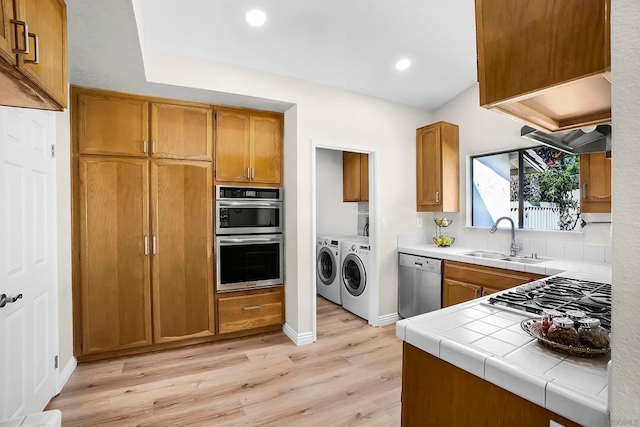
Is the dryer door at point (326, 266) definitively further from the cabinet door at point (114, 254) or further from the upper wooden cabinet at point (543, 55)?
the upper wooden cabinet at point (543, 55)

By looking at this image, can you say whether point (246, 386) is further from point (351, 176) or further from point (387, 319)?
A: point (351, 176)

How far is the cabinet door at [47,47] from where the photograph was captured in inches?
41.7

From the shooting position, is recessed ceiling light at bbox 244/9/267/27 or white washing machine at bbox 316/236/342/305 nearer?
recessed ceiling light at bbox 244/9/267/27

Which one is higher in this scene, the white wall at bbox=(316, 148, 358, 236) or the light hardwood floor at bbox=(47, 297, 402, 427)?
the white wall at bbox=(316, 148, 358, 236)

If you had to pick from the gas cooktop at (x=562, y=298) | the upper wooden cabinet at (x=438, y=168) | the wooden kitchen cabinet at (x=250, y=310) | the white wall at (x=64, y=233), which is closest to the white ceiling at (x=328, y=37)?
the upper wooden cabinet at (x=438, y=168)

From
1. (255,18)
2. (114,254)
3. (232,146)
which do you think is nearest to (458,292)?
(232,146)

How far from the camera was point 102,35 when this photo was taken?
194 centimetres

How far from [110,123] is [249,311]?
2.16 metres

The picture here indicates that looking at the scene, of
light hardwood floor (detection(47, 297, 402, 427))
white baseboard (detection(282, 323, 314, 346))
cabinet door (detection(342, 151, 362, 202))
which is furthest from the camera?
cabinet door (detection(342, 151, 362, 202))

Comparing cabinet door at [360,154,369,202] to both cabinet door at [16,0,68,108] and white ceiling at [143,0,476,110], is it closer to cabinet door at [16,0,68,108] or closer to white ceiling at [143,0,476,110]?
white ceiling at [143,0,476,110]

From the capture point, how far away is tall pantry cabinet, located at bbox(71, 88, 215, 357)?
2.68 m

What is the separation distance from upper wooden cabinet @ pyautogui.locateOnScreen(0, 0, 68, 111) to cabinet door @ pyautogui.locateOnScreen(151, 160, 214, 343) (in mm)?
1605

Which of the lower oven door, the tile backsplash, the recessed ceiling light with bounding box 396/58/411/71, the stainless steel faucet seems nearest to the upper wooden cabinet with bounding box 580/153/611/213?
the tile backsplash

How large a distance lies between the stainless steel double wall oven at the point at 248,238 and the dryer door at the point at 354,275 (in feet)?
3.24
